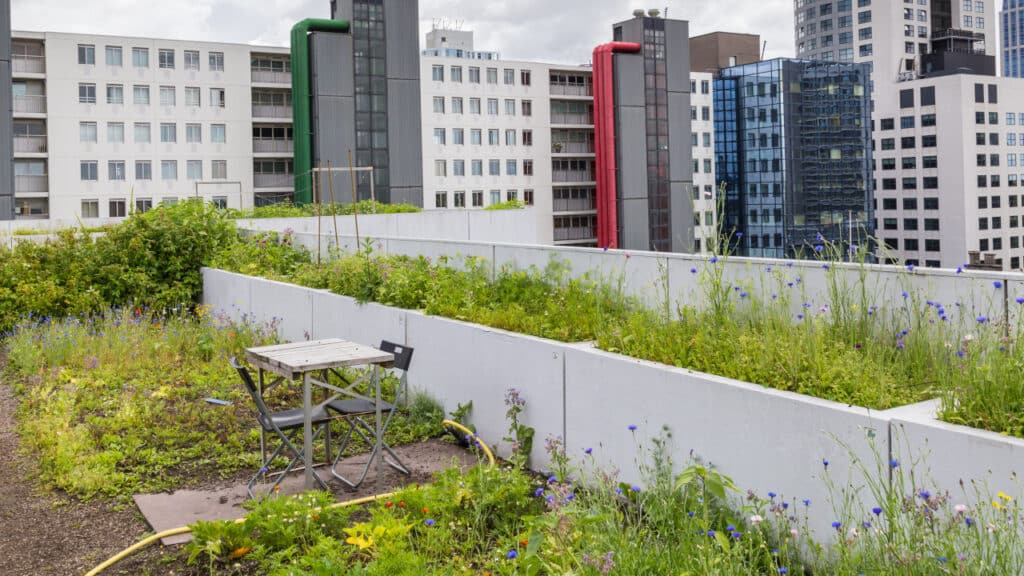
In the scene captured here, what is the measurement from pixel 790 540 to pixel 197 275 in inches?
585

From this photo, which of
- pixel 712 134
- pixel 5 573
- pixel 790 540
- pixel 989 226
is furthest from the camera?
pixel 989 226

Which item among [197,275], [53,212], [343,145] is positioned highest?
[343,145]

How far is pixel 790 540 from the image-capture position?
528 cm

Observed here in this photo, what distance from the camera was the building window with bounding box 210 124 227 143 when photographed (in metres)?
61.4

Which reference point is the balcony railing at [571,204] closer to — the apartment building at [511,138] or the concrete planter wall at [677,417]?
the apartment building at [511,138]

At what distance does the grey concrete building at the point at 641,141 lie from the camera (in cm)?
6875

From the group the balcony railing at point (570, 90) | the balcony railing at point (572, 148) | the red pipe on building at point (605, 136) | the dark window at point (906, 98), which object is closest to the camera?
the red pipe on building at point (605, 136)

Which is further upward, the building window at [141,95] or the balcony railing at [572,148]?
the building window at [141,95]

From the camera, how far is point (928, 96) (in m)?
125

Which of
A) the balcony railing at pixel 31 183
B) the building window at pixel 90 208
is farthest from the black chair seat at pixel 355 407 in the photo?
the building window at pixel 90 208

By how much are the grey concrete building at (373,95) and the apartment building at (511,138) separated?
10484 millimetres

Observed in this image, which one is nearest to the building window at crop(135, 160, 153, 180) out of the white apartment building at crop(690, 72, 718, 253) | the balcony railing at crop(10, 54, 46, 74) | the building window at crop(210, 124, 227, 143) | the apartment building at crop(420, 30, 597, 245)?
the building window at crop(210, 124, 227, 143)

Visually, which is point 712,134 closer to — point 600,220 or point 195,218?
point 600,220

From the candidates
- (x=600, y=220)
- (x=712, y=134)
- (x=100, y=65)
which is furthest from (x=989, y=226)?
(x=100, y=65)
